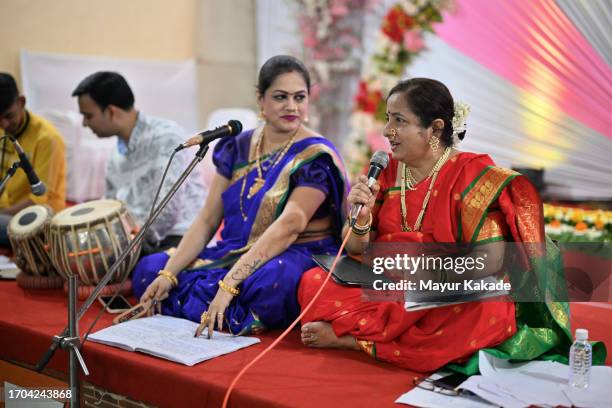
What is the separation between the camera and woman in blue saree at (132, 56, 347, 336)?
296 cm

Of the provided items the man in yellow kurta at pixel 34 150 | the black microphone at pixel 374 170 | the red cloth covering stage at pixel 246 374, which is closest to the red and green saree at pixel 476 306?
the red cloth covering stage at pixel 246 374

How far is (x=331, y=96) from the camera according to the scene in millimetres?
6836

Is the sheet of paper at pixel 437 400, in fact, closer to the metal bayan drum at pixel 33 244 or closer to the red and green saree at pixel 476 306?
the red and green saree at pixel 476 306

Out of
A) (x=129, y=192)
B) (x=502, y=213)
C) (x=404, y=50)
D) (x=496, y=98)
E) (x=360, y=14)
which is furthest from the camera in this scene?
(x=360, y=14)

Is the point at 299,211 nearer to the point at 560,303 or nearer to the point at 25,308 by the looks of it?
the point at 560,303

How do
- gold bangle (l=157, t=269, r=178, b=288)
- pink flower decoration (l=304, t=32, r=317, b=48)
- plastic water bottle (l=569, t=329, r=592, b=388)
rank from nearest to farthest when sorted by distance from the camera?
plastic water bottle (l=569, t=329, r=592, b=388)
gold bangle (l=157, t=269, r=178, b=288)
pink flower decoration (l=304, t=32, r=317, b=48)

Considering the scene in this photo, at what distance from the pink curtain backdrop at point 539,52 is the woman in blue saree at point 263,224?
2.11 metres

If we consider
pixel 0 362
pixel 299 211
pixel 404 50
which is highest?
pixel 404 50

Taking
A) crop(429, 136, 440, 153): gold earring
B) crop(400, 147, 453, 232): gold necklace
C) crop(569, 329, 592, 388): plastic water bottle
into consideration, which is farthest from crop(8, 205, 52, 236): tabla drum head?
crop(569, 329, 592, 388): plastic water bottle

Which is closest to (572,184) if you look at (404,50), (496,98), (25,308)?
(496,98)

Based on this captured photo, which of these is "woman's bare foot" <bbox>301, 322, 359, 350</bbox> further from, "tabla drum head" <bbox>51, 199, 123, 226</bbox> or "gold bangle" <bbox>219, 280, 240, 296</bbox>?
"tabla drum head" <bbox>51, 199, 123, 226</bbox>

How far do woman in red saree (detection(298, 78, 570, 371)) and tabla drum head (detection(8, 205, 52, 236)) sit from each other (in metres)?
1.68

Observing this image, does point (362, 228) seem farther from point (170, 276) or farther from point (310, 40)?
point (310, 40)

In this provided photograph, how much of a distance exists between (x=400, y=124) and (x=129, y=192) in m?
1.98
